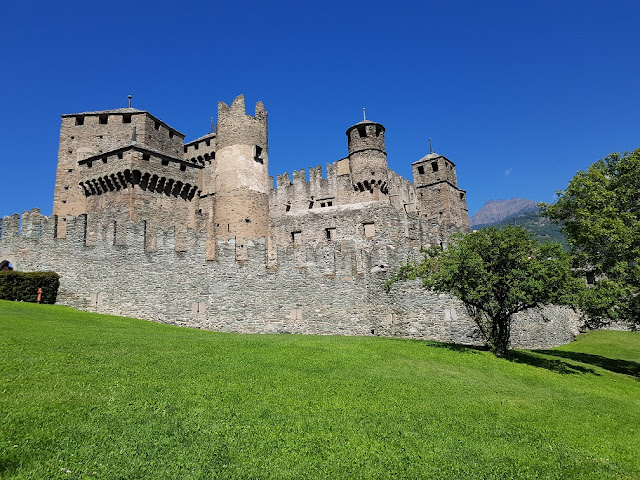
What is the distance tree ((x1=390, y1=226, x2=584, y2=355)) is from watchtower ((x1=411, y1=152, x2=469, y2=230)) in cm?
3235

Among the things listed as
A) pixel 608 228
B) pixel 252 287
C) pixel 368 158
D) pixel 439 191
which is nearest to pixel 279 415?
pixel 252 287

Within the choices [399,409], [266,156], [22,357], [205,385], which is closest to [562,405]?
[399,409]

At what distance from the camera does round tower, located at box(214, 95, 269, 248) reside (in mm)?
34750

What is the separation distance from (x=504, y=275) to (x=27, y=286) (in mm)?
22818

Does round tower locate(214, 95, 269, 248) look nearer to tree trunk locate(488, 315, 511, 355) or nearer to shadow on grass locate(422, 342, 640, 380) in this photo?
shadow on grass locate(422, 342, 640, 380)

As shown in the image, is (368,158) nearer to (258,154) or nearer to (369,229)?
(258,154)

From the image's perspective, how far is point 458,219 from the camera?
165 feet

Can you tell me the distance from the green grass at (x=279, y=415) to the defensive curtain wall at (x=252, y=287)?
6.69 meters

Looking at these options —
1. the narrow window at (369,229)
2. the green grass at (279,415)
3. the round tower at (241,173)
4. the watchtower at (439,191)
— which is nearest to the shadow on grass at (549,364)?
the green grass at (279,415)

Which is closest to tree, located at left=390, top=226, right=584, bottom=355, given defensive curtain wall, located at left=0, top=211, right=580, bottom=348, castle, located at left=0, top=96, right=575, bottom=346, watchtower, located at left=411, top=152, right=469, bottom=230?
castle, located at left=0, top=96, right=575, bottom=346

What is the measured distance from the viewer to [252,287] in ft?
69.1

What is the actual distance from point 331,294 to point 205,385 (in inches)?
492

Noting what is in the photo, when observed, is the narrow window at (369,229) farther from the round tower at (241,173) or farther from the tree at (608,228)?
the tree at (608,228)

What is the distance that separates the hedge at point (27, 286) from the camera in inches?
815
